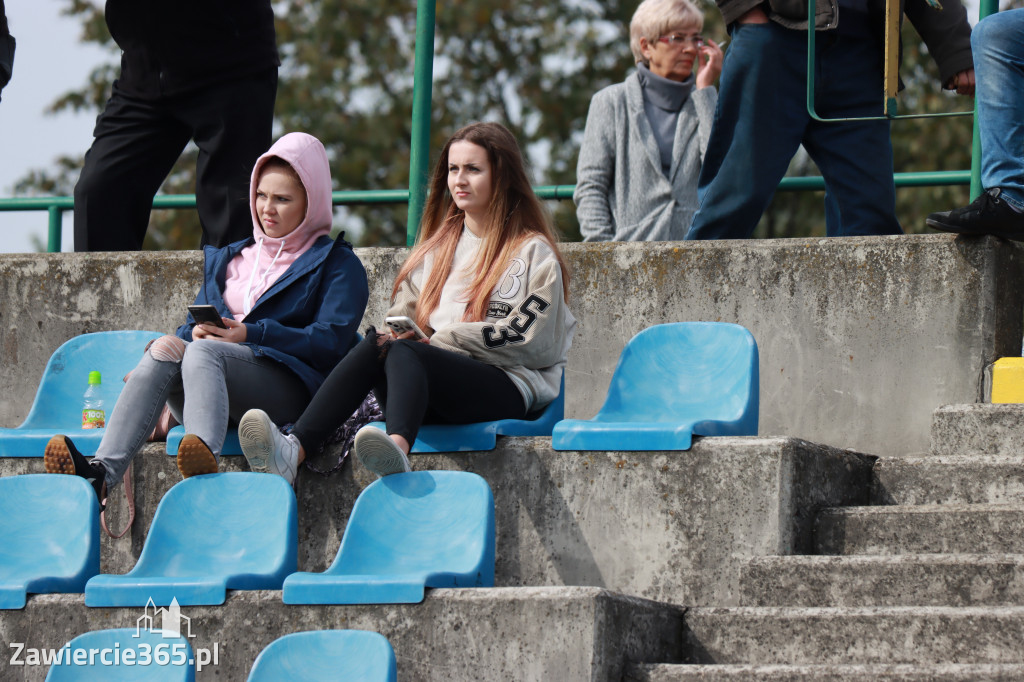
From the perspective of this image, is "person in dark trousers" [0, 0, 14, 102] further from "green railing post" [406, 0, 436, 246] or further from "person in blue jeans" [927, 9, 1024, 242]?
"person in blue jeans" [927, 9, 1024, 242]

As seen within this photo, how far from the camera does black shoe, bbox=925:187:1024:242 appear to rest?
4367 millimetres

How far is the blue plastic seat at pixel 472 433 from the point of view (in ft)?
13.7

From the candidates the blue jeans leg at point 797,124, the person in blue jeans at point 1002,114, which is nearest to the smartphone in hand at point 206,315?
the blue jeans leg at point 797,124

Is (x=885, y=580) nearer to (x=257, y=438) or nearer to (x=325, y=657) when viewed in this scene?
(x=325, y=657)

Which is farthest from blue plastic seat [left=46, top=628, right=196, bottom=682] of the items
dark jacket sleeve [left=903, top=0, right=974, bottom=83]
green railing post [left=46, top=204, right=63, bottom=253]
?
green railing post [left=46, top=204, right=63, bottom=253]

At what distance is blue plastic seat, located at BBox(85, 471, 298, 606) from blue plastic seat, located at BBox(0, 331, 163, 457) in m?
1.11

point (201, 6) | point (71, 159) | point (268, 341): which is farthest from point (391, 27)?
point (268, 341)

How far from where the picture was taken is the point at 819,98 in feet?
16.2

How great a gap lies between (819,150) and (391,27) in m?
11.6

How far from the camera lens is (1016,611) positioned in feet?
10.5

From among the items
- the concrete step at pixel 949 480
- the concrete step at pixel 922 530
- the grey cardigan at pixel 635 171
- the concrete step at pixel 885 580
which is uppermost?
the grey cardigan at pixel 635 171

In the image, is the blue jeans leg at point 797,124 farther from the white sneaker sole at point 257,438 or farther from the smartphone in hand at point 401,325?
the white sneaker sole at point 257,438

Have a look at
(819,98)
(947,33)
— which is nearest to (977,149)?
(947,33)

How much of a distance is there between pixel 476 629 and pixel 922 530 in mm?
1183
